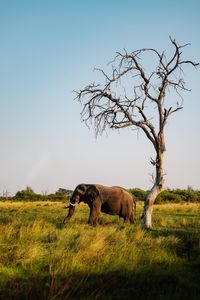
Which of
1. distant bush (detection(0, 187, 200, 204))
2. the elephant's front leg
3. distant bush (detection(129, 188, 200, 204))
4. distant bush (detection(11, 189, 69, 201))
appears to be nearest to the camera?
the elephant's front leg

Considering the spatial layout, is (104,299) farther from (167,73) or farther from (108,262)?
(167,73)

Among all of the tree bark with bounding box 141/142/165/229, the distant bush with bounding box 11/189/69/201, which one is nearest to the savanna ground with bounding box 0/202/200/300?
the tree bark with bounding box 141/142/165/229

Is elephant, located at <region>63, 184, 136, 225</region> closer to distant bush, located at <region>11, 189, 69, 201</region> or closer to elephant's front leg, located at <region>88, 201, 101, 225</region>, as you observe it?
elephant's front leg, located at <region>88, 201, 101, 225</region>

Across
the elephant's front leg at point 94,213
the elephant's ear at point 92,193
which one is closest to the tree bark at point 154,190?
the elephant's front leg at point 94,213

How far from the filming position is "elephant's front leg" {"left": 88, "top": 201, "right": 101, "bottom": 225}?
19766mm

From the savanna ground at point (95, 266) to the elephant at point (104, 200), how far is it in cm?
694

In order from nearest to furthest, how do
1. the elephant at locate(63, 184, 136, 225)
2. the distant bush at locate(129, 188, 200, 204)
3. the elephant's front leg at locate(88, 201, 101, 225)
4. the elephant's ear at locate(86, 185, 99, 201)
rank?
the elephant's front leg at locate(88, 201, 101, 225) < the elephant at locate(63, 184, 136, 225) < the elephant's ear at locate(86, 185, 99, 201) < the distant bush at locate(129, 188, 200, 204)

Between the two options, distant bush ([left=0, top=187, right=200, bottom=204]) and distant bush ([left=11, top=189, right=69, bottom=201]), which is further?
distant bush ([left=11, top=189, right=69, bottom=201])

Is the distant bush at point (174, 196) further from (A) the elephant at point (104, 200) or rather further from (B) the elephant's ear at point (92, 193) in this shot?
(B) the elephant's ear at point (92, 193)

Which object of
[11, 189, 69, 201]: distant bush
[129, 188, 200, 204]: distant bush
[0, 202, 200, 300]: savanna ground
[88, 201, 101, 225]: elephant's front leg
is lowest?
[0, 202, 200, 300]: savanna ground

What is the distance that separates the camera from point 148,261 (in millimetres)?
10742

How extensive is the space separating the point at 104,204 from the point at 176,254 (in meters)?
9.99

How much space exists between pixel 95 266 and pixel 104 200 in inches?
465

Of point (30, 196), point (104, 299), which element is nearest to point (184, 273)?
point (104, 299)
